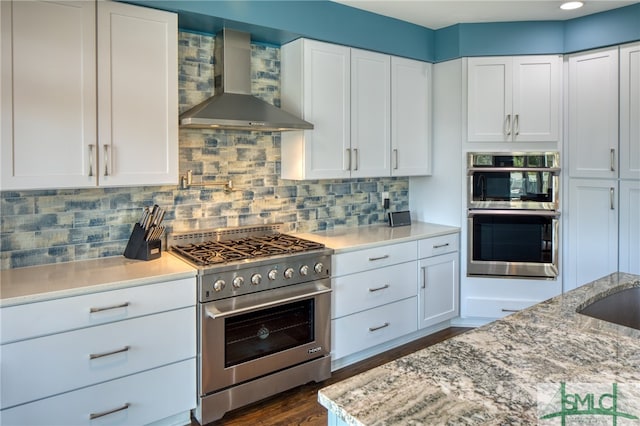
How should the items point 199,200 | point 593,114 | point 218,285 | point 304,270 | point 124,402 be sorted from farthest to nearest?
point 593,114, point 199,200, point 304,270, point 218,285, point 124,402

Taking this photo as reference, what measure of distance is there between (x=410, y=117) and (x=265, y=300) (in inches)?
79.9

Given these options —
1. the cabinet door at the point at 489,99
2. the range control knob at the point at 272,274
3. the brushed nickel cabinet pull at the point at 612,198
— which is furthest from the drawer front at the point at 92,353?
the brushed nickel cabinet pull at the point at 612,198

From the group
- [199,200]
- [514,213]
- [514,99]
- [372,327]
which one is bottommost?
[372,327]

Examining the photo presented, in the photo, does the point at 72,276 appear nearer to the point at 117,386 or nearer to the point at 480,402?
the point at 117,386

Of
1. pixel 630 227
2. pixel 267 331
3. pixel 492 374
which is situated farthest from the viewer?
pixel 630 227

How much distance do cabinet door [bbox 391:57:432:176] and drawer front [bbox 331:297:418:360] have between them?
109cm

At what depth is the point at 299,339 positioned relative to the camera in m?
2.87

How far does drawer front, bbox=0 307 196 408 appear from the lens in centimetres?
198

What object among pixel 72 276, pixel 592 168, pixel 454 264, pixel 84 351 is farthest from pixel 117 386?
pixel 592 168

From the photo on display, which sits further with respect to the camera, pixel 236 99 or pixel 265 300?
pixel 236 99

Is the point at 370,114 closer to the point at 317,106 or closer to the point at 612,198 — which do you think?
→ the point at 317,106

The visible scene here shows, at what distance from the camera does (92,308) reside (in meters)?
2.13

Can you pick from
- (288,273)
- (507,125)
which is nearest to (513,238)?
(507,125)

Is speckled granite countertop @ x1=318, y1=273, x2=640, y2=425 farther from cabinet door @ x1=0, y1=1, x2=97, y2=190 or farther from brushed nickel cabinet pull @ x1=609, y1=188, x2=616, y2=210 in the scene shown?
brushed nickel cabinet pull @ x1=609, y1=188, x2=616, y2=210
